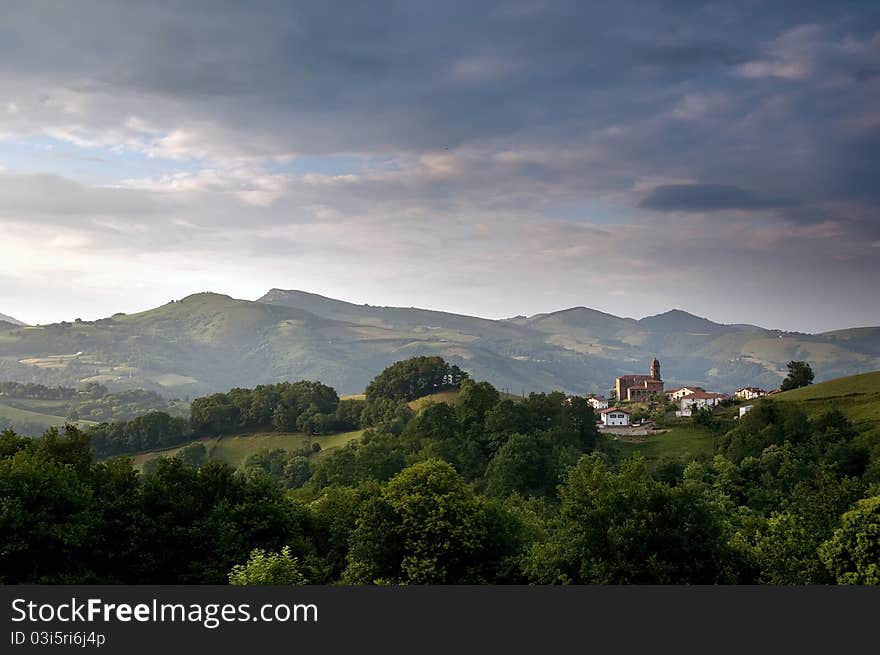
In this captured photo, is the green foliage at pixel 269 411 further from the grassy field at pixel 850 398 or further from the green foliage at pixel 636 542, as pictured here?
the green foliage at pixel 636 542

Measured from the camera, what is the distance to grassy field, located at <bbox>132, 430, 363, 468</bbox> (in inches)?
6201

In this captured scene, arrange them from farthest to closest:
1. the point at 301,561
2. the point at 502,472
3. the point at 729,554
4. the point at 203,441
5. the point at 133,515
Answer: the point at 203,441
the point at 502,472
the point at 301,561
the point at 133,515
the point at 729,554

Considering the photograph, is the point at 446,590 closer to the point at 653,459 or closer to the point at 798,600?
the point at 798,600

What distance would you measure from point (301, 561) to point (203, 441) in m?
141

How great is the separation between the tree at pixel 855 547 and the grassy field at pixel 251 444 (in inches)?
4826

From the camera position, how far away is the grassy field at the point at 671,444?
11344 cm

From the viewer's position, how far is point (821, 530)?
40969mm

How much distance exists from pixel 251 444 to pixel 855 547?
14887 cm

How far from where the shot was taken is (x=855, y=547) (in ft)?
118

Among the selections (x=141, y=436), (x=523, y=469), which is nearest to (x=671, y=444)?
(x=523, y=469)

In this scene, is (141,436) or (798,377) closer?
(141,436)

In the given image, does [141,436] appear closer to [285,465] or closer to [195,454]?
Answer: [195,454]

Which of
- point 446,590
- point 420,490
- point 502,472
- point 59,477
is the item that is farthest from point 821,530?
point 502,472

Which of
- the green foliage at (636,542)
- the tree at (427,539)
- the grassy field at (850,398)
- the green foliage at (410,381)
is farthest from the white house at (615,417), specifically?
the green foliage at (636,542)
